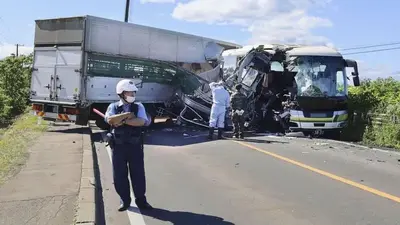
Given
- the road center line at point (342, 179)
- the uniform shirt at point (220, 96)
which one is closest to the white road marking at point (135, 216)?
the road center line at point (342, 179)

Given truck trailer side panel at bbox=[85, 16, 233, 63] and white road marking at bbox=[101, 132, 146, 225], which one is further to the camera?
truck trailer side panel at bbox=[85, 16, 233, 63]

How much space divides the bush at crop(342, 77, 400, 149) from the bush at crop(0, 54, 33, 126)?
51.2 feet

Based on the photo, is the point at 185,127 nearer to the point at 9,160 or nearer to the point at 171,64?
the point at 171,64

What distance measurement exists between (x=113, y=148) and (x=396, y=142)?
349 inches

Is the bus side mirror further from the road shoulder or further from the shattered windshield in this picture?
the road shoulder

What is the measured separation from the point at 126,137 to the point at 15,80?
773 inches

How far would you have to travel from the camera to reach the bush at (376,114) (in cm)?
1209

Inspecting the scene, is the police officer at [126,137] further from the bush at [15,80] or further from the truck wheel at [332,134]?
the bush at [15,80]

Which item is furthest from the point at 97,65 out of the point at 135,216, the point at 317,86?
the point at 135,216

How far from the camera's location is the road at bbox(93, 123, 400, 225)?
553 centimetres

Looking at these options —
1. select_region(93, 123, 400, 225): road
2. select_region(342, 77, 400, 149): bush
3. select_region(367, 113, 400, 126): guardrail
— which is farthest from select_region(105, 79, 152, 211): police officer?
select_region(367, 113, 400, 126): guardrail

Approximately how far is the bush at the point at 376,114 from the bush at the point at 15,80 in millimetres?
15616

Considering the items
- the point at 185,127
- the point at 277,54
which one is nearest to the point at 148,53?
the point at 185,127

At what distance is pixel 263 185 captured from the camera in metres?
7.18
